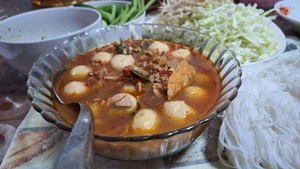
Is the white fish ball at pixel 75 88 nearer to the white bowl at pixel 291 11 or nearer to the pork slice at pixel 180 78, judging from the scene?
the pork slice at pixel 180 78

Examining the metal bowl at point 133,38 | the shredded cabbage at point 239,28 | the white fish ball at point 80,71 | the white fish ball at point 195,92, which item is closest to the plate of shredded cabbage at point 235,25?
the shredded cabbage at point 239,28

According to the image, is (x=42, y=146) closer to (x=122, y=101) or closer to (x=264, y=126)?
(x=122, y=101)

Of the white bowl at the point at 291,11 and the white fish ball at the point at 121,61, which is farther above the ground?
the white fish ball at the point at 121,61

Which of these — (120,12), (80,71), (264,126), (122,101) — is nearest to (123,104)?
(122,101)

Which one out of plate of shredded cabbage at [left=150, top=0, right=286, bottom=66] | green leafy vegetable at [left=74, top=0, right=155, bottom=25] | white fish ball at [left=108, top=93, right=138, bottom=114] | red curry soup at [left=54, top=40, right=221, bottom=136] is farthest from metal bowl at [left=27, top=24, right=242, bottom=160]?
green leafy vegetable at [left=74, top=0, right=155, bottom=25]

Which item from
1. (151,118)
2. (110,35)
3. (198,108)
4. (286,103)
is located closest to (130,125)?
(151,118)

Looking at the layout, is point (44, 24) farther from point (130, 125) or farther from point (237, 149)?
point (237, 149)
